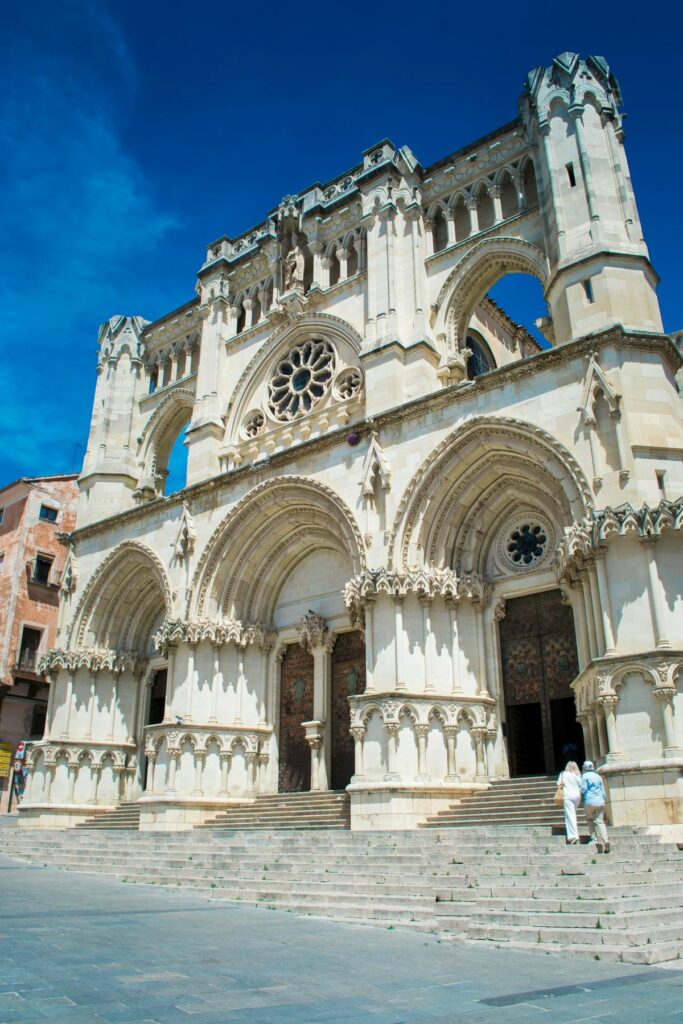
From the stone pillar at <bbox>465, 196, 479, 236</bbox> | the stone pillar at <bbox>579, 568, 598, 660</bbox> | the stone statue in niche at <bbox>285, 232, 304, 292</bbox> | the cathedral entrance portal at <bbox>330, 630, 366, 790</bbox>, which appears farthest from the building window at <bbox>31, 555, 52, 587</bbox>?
the stone pillar at <bbox>579, 568, 598, 660</bbox>

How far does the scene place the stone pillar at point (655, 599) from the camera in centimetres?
1347

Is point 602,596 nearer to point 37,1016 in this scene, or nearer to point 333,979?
point 333,979

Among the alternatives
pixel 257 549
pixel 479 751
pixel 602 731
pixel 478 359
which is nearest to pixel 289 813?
pixel 479 751

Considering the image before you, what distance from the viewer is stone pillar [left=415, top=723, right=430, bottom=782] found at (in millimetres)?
16344

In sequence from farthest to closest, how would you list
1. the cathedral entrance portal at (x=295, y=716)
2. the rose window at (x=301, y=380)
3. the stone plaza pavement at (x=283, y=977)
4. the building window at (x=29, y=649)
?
the building window at (x=29, y=649) < the rose window at (x=301, y=380) < the cathedral entrance portal at (x=295, y=716) < the stone plaza pavement at (x=283, y=977)

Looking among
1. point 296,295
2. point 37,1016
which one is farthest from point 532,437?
point 37,1016

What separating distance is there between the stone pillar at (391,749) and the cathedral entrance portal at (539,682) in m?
2.73

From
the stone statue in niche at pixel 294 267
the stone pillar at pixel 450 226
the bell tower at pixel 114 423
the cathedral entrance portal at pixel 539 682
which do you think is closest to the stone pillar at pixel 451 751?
the cathedral entrance portal at pixel 539 682

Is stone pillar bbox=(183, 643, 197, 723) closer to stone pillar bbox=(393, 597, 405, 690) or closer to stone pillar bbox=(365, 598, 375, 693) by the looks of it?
stone pillar bbox=(365, 598, 375, 693)

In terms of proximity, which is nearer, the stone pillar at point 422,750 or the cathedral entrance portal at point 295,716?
the stone pillar at point 422,750

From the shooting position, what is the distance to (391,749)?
53.7ft

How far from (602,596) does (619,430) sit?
3.10 meters

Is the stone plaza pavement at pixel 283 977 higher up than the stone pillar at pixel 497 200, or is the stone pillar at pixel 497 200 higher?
the stone pillar at pixel 497 200

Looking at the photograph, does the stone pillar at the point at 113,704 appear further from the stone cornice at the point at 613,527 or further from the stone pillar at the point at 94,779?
the stone cornice at the point at 613,527
